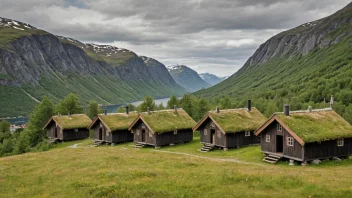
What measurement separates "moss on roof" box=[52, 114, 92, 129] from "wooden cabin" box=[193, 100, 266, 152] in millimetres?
31411

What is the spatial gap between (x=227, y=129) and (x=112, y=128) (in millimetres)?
21680

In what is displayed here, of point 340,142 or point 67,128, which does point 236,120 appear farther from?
point 67,128

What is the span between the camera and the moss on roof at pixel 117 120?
6135 centimetres

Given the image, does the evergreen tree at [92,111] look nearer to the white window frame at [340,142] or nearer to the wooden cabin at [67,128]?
the wooden cabin at [67,128]

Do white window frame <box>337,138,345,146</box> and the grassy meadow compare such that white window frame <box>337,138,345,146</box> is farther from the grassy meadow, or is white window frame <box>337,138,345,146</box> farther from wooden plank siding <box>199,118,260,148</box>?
wooden plank siding <box>199,118,260,148</box>

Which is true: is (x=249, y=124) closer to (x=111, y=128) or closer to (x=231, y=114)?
(x=231, y=114)

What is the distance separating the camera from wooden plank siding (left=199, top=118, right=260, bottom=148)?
159 ft

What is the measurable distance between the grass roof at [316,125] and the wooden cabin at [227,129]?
10.6m

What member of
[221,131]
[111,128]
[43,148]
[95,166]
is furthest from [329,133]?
[43,148]

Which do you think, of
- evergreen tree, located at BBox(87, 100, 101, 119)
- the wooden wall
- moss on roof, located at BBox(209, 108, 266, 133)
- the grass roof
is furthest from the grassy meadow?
evergreen tree, located at BBox(87, 100, 101, 119)

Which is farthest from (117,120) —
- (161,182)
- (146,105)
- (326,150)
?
(146,105)

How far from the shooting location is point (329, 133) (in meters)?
37.1

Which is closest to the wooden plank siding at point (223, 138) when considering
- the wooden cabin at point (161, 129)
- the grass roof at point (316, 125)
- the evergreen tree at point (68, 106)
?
the wooden cabin at point (161, 129)

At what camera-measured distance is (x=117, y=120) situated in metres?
63.5
